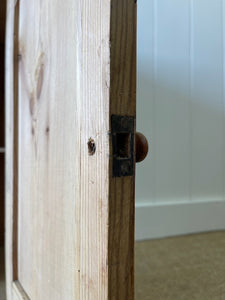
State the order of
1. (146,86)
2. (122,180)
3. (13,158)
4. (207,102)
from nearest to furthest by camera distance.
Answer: (122,180) < (13,158) < (146,86) < (207,102)

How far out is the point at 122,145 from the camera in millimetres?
289

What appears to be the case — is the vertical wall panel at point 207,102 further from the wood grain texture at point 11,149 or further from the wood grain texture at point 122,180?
the wood grain texture at point 122,180

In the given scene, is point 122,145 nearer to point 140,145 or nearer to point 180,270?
point 140,145

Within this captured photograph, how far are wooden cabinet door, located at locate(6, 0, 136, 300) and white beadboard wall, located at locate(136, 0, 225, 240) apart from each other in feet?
2.86

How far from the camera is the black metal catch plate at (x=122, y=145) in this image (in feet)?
0.90

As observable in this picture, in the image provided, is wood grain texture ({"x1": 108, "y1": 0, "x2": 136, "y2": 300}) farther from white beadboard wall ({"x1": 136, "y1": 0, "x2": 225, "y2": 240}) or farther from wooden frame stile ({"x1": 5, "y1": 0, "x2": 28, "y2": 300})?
white beadboard wall ({"x1": 136, "y1": 0, "x2": 225, "y2": 240})

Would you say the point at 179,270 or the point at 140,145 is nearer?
the point at 140,145

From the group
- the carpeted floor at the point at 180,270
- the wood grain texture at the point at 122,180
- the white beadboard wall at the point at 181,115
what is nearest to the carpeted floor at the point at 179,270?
the carpeted floor at the point at 180,270

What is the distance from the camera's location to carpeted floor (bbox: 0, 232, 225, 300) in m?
0.79

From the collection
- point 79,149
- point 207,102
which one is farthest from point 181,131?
point 79,149

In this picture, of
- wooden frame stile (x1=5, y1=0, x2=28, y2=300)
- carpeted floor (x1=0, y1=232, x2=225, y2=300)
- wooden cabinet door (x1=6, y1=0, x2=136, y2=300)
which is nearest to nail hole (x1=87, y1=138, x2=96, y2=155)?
wooden cabinet door (x1=6, y1=0, x2=136, y2=300)

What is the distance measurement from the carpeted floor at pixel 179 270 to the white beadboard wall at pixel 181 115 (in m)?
0.18

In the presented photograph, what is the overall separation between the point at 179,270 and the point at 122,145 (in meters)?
0.79

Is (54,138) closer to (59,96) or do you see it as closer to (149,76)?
(59,96)
